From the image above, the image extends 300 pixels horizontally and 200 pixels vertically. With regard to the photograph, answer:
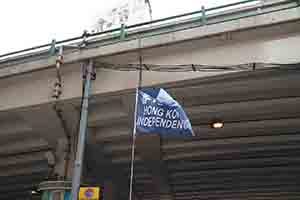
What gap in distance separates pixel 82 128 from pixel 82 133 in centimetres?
15

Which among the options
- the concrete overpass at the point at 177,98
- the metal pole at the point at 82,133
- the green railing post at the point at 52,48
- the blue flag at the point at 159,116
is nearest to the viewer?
the blue flag at the point at 159,116

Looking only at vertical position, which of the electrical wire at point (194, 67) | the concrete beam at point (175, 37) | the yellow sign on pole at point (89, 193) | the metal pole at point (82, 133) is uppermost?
the concrete beam at point (175, 37)

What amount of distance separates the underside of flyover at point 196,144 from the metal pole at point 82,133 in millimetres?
874

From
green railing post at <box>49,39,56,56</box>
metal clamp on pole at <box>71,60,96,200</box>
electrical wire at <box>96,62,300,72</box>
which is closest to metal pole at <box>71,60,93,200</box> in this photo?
metal clamp on pole at <box>71,60,96,200</box>

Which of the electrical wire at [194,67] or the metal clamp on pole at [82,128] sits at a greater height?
the electrical wire at [194,67]

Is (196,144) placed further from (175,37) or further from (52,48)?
(52,48)

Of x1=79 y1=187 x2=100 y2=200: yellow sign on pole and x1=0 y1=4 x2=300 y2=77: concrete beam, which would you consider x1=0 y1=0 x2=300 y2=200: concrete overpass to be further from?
x1=79 y1=187 x2=100 y2=200: yellow sign on pole

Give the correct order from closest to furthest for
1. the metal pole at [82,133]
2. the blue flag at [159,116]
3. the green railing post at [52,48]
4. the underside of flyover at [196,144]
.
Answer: the blue flag at [159,116]
the metal pole at [82,133]
the underside of flyover at [196,144]
the green railing post at [52,48]

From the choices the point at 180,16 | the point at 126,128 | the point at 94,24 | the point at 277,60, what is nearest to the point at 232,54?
the point at 277,60

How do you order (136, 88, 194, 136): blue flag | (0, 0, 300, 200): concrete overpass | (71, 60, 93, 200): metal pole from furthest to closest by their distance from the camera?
(0, 0, 300, 200): concrete overpass < (71, 60, 93, 200): metal pole < (136, 88, 194, 136): blue flag

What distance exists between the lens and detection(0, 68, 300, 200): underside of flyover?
11656mm

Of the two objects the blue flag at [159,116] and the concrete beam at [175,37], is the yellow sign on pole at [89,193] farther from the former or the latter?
the concrete beam at [175,37]

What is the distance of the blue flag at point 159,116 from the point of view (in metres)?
9.45

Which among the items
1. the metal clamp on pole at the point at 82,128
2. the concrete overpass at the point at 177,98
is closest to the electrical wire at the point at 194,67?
the concrete overpass at the point at 177,98
